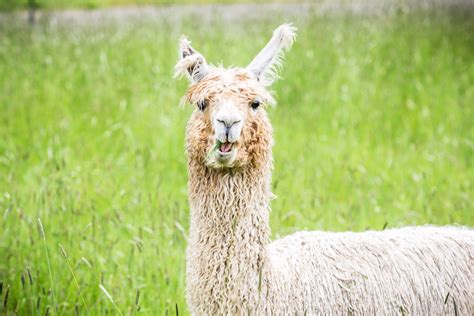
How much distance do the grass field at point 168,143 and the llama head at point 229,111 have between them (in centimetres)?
75

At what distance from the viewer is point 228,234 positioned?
342 cm

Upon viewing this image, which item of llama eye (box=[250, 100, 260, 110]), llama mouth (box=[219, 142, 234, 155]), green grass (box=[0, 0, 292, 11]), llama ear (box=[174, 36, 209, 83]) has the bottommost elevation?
llama mouth (box=[219, 142, 234, 155])

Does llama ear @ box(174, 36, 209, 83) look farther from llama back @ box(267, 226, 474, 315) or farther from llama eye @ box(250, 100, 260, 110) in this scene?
llama back @ box(267, 226, 474, 315)

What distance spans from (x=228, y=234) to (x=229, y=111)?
60 cm

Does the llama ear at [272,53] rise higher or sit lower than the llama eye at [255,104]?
higher

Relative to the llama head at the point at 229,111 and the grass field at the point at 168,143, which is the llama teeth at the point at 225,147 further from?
the grass field at the point at 168,143

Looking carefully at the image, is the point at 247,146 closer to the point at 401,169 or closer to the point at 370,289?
the point at 370,289

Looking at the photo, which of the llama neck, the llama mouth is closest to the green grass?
the llama neck

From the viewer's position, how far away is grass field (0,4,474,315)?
464 centimetres

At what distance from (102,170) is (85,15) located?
880 centimetres

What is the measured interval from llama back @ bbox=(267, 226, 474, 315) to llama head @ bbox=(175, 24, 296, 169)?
0.58 m

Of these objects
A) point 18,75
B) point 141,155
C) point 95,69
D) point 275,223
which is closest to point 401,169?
point 275,223

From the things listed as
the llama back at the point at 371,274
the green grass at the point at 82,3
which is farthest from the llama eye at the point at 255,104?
the green grass at the point at 82,3

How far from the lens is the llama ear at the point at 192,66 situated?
3.57 m
